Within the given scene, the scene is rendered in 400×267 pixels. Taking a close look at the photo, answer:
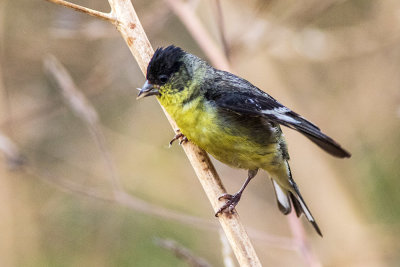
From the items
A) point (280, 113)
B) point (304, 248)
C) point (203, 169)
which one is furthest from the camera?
point (280, 113)

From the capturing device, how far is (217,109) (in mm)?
3748

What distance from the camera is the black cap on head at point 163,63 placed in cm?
359

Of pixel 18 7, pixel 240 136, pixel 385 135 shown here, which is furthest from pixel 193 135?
pixel 385 135

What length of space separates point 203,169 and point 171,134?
118 inches

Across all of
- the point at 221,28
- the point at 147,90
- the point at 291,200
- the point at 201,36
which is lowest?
the point at 291,200

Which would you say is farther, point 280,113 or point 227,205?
point 280,113

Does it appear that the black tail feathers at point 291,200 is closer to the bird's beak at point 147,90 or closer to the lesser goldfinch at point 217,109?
the lesser goldfinch at point 217,109

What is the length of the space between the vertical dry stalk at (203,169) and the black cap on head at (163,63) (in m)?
0.05

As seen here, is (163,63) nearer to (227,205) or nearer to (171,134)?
(227,205)

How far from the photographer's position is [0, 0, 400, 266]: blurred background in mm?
5406

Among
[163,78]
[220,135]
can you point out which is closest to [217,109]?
[220,135]

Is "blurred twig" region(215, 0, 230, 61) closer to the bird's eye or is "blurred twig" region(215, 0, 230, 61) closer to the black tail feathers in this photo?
the bird's eye

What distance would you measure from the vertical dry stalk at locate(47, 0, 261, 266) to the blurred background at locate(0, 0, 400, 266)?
5.09 feet

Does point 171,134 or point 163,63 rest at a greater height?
point 163,63
